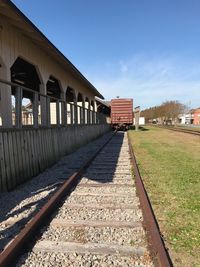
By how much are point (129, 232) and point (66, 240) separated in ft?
2.95

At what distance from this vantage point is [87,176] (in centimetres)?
808

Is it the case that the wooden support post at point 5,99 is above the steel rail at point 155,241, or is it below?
above

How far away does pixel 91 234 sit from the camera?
404 centimetres

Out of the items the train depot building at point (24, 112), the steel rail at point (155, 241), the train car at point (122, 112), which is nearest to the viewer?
the steel rail at point (155, 241)

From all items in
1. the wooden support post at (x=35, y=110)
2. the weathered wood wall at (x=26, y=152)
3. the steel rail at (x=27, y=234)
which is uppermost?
the wooden support post at (x=35, y=110)

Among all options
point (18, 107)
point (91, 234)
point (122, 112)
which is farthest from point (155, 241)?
point (122, 112)

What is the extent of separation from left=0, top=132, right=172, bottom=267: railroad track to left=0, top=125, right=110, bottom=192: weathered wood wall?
51.6 inches

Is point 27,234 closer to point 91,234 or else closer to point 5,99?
point 91,234

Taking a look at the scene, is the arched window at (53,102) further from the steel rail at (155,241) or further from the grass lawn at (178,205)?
the steel rail at (155,241)

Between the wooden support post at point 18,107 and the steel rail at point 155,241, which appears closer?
the steel rail at point 155,241

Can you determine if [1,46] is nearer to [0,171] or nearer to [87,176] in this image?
[0,171]

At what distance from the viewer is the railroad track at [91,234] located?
333 centimetres

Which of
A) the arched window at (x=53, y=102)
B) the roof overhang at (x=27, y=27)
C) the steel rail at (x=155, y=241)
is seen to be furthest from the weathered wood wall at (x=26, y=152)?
the steel rail at (x=155, y=241)

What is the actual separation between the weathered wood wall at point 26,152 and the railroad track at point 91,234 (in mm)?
1310
